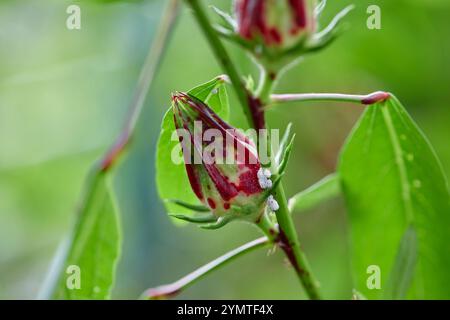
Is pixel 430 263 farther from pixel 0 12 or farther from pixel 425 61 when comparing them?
pixel 0 12

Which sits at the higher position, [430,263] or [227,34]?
[227,34]

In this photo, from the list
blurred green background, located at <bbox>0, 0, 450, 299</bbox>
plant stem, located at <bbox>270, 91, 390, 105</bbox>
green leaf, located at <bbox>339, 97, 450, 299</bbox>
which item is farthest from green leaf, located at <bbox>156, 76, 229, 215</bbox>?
blurred green background, located at <bbox>0, 0, 450, 299</bbox>

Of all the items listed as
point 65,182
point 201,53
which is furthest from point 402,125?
point 65,182

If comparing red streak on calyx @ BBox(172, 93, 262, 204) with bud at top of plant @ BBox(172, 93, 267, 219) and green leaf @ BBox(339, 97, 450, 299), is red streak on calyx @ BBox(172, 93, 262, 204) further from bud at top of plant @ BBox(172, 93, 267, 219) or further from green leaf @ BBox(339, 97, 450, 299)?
green leaf @ BBox(339, 97, 450, 299)

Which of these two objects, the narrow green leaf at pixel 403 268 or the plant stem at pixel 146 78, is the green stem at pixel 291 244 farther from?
the plant stem at pixel 146 78

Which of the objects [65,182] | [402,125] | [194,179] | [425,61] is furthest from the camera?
[65,182]

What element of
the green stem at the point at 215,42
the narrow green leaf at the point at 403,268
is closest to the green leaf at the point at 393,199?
the narrow green leaf at the point at 403,268

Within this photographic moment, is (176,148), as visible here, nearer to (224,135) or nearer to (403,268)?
(224,135)
